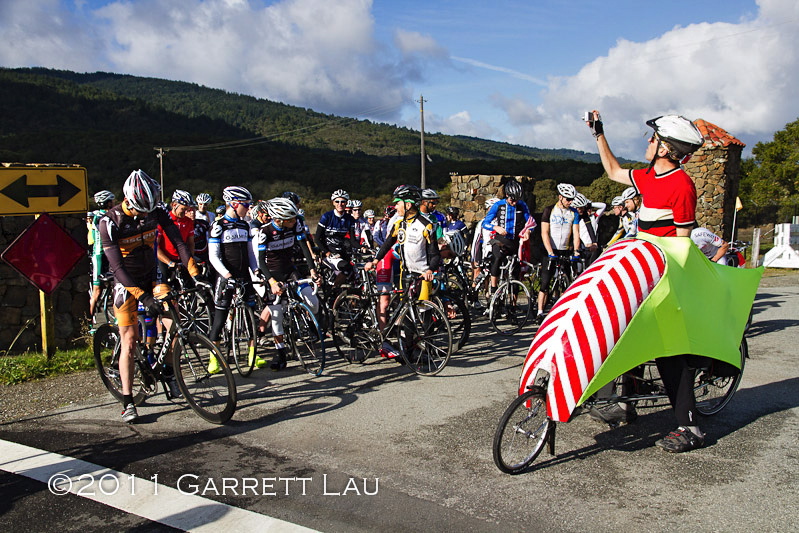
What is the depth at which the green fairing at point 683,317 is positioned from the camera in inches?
166

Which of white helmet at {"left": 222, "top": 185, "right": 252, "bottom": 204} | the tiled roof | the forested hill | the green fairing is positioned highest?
the forested hill

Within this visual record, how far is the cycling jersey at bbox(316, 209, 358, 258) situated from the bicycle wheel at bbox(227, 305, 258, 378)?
267 centimetres

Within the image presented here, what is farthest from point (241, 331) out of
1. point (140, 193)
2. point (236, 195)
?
Answer: point (140, 193)

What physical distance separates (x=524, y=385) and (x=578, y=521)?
98 centimetres

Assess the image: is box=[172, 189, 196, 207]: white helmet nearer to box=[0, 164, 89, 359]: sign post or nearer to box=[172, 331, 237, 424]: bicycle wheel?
box=[0, 164, 89, 359]: sign post

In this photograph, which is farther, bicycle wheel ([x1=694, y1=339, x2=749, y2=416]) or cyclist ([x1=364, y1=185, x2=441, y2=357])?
cyclist ([x1=364, y1=185, x2=441, y2=357])

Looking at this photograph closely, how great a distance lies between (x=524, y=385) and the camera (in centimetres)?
435

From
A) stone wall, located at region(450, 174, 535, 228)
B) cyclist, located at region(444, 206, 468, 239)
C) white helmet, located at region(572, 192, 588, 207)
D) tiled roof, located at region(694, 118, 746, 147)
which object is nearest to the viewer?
white helmet, located at region(572, 192, 588, 207)

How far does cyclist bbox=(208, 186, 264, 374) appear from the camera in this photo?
7.43 meters

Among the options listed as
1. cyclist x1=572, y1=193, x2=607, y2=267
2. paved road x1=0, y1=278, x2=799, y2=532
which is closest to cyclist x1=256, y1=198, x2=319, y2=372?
paved road x1=0, y1=278, x2=799, y2=532

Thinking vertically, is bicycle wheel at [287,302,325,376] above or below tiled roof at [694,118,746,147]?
below

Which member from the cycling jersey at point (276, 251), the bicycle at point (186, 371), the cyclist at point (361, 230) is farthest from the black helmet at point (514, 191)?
the bicycle at point (186, 371)

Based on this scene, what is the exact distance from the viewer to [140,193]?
5.53 meters

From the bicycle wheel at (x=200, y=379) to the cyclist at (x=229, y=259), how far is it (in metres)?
1.73
